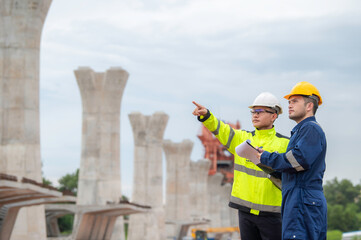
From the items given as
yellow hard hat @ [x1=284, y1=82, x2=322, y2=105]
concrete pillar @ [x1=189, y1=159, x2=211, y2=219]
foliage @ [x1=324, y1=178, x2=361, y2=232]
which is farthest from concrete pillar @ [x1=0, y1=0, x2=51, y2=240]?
foliage @ [x1=324, y1=178, x2=361, y2=232]

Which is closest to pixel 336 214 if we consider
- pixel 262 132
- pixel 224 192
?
pixel 224 192

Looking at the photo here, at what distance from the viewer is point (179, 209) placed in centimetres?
6147

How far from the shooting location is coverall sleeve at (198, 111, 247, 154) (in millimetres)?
6792

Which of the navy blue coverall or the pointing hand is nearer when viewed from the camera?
the navy blue coverall

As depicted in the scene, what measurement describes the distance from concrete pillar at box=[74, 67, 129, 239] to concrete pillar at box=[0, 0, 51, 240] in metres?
11.6

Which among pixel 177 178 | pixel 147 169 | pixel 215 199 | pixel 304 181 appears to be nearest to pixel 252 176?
pixel 304 181

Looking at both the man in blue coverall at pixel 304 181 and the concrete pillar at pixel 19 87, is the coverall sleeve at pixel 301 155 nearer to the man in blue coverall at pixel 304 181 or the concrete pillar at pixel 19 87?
the man in blue coverall at pixel 304 181

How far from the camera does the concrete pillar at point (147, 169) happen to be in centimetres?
5097

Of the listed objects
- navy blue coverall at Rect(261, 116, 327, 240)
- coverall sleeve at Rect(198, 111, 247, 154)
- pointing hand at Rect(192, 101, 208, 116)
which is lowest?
navy blue coverall at Rect(261, 116, 327, 240)

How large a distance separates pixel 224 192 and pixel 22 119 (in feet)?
195

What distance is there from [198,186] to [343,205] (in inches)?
1989

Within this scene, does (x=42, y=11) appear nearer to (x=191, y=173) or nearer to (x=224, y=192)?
(x=191, y=173)

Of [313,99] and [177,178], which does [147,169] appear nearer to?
[177,178]

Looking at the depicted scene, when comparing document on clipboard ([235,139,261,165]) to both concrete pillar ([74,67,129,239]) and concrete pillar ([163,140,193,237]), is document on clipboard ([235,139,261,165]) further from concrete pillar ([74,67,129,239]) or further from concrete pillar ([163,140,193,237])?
concrete pillar ([163,140,193,237])
